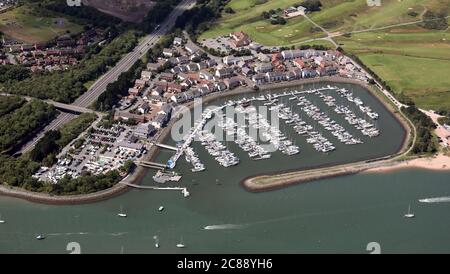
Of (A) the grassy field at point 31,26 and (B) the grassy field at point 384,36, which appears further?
(A) the grassy field at point 31,26

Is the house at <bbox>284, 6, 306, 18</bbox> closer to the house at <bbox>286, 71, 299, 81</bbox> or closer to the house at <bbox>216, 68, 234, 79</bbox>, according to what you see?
the house at <bbox>286, 71, 299, 81</bbox>

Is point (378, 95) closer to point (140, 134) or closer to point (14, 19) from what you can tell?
point (140, 134)

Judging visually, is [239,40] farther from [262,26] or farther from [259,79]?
[259,79]

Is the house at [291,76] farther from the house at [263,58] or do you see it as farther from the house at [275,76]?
the house at [263,58]

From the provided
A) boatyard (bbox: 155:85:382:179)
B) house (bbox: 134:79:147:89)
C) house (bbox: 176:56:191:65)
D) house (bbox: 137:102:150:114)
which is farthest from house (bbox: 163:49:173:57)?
house (bbox: 137:102:150:114)

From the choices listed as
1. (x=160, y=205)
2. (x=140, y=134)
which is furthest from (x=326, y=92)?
(x=160, y=205)

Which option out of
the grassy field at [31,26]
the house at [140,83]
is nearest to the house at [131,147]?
the house at [140,83]

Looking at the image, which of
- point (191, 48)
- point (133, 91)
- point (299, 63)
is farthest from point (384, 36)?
point (133, 91)
